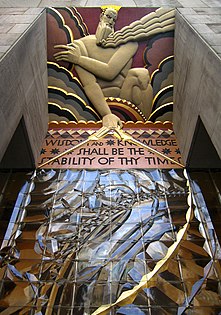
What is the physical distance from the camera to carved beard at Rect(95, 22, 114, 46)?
7.96 meters

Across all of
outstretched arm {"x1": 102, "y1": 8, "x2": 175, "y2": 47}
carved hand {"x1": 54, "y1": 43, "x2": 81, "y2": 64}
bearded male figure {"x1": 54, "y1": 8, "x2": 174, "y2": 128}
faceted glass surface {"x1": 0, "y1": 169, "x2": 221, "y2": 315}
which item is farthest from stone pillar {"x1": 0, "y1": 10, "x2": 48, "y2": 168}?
outstretched arm {"x1": 102, "y1": 8, "x2": 175, "y2": 47}

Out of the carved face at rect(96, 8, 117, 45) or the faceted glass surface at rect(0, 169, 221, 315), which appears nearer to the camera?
the faceted glass surface at rect(0, 169, 221, 315)

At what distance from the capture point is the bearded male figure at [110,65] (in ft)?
26.1

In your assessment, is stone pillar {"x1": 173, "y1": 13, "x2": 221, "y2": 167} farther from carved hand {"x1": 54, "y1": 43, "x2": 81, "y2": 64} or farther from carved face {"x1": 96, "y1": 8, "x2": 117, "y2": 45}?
carved hand {"x1": 54, "y1": 43, "x2": 81, "y2": 64}

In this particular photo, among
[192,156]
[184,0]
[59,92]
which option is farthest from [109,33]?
[192,156]

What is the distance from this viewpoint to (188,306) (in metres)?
4.67

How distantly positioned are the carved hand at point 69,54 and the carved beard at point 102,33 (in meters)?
0.46

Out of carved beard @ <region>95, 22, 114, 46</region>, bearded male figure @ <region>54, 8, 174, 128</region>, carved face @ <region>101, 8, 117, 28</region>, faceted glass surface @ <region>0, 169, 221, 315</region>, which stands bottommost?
faceted glass surface @ <region>0, 169, 221, 315</region>

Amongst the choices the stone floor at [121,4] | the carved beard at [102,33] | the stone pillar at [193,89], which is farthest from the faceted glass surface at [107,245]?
the carved beard at [102,33]

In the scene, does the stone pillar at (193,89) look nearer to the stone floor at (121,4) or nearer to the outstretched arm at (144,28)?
the stone floor at (121,4)

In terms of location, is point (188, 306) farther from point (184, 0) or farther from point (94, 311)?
point (184, 0)

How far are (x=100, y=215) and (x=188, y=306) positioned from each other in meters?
1.89

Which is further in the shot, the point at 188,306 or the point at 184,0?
the point at 184,0

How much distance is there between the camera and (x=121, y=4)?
342 inches
